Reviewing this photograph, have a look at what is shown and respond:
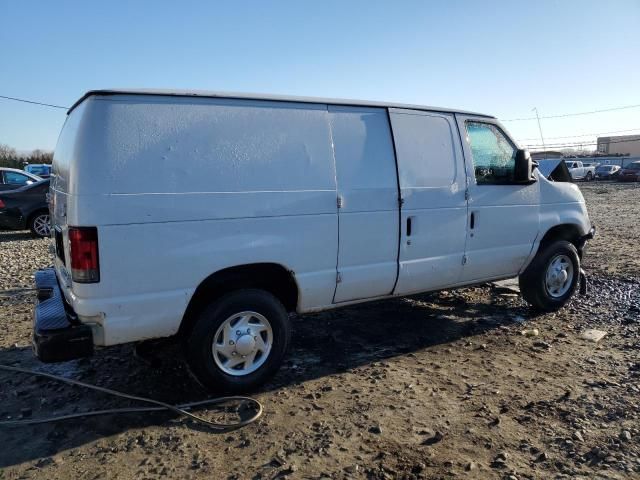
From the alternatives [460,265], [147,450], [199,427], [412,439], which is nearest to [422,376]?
[412,439]

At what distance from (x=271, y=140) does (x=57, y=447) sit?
2542mm

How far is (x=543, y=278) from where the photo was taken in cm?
565

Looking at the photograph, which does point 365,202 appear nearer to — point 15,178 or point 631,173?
point 15,178

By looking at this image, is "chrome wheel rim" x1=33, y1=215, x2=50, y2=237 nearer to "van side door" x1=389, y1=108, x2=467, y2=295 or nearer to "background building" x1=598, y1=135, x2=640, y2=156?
"van side door" x1=389, y1=108, x2=467, y2=295

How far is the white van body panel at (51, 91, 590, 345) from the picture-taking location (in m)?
3.25

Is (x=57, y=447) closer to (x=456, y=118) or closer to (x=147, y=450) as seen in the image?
(x=147, y=450)

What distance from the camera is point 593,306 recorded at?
6.06 meters

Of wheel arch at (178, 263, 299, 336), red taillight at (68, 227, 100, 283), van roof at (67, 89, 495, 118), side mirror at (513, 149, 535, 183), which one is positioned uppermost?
van roof at (67, 89, 495, 118)

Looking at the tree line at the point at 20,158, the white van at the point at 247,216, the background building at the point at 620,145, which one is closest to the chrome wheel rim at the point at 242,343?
the white van at the point at 247,216

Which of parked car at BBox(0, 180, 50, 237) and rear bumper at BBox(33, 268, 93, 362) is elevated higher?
parked car at BBox(0, 180, 50, 237)

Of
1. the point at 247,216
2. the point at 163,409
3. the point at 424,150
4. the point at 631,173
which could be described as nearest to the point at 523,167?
the point at 424,150

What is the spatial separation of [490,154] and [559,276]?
69.7 inches

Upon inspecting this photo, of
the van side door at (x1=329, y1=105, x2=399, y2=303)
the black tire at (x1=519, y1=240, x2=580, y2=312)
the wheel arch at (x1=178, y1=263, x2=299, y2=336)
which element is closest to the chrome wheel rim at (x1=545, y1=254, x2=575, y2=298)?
the black tire at (x1=519, y1=240, x2=580, y2=312)

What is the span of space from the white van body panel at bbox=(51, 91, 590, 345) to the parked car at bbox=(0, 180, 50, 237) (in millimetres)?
8269
